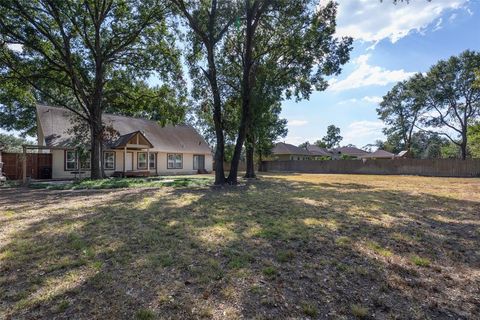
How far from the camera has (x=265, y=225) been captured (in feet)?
19.3

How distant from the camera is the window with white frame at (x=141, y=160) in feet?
79.8

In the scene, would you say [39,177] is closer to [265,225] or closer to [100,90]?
[100,90]

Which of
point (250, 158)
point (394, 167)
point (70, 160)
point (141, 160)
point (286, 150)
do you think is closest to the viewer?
point (70, 160)

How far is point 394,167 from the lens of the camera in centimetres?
2969

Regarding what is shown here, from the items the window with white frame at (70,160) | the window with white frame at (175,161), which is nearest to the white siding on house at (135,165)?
the window with white frame at (70,160)

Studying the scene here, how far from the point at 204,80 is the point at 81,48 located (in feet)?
25.8

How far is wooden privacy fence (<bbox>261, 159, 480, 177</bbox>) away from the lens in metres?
25.5

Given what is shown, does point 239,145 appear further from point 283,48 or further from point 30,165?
point 30,165

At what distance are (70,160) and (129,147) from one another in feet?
13.3

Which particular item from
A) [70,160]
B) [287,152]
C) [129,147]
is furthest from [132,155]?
[287,152]

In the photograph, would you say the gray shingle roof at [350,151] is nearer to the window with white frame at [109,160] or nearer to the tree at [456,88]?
the tree at [456,88]

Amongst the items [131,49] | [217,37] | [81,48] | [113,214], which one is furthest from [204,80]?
[113,214]

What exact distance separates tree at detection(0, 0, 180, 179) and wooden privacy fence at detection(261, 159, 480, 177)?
2205cm

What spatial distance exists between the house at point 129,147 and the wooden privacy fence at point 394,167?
12.1m
